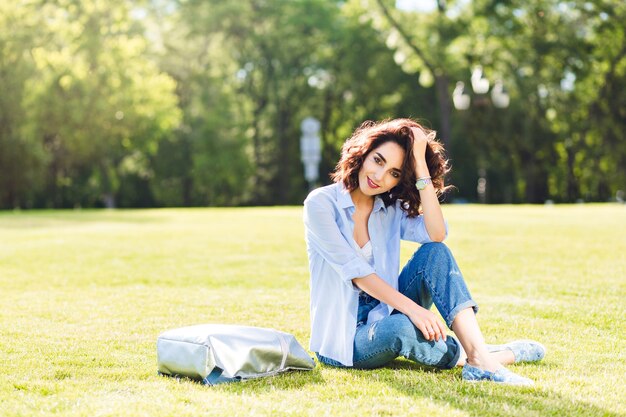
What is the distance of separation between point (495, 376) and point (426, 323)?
0.47 meters

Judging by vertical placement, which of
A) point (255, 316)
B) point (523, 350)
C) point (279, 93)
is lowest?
point (255, 316)

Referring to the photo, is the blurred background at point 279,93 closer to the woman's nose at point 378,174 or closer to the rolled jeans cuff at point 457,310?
the woman's nose at point 378,174

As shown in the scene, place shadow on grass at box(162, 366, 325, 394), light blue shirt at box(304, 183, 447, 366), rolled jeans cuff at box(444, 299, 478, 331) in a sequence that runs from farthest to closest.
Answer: light blue shirt at box(304, 183, 447, 366) → rolled jeans cuff at box(444, 299, 478, 331) → shadow on grass at box(162, 366, 325, 394)

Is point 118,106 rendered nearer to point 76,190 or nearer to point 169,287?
point 76,190

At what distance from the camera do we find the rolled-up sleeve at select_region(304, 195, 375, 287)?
4.84 metres

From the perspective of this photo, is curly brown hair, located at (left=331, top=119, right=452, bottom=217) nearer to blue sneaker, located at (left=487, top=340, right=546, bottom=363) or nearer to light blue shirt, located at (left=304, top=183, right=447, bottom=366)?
light blue shirt, located at (left=304, top=183, right=447, bottom=366)

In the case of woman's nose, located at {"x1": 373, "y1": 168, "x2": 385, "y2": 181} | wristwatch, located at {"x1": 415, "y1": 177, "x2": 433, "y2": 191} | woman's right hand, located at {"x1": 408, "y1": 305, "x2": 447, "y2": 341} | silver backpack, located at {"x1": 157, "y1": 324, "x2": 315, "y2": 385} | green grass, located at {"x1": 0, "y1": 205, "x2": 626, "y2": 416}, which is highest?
woman's nose, located at {"x1": 373, "y1": 168, "x2": 385, "y2": 181}

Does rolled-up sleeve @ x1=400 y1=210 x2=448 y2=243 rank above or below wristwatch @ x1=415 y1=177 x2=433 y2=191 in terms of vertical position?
below

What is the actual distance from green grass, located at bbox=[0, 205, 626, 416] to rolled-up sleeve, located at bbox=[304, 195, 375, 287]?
1.98 feet

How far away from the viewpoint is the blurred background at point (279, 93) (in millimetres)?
34875

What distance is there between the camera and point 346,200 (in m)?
5.07

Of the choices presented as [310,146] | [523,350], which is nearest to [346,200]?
[523,350]

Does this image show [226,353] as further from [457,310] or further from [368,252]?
[457,310]

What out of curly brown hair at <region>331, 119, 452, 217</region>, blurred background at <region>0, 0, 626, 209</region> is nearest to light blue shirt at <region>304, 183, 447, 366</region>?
curly brown hair at <region>331, 119, 452, 217</region>
